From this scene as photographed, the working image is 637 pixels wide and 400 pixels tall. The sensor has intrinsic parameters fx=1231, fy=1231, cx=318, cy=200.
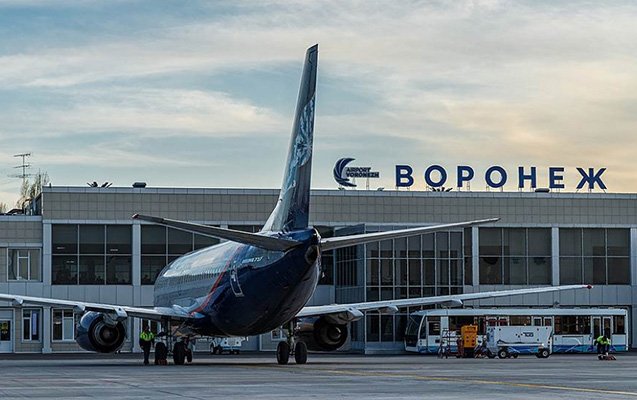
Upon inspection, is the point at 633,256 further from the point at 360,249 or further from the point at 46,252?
the point at 46,252

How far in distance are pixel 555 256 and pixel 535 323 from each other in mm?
13319

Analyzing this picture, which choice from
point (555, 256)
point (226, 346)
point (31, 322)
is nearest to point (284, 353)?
point (226, 346)

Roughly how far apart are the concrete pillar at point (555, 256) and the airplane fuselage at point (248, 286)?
44416 millimetres

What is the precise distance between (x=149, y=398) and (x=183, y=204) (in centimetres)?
6566

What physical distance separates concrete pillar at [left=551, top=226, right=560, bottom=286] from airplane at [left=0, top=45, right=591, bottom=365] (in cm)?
3598

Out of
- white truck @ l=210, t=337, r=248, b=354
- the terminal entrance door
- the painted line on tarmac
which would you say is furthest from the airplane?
the terminal entrance door

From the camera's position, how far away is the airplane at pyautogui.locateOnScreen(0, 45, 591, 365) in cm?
4416

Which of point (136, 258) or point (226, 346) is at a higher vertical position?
point (136, 258)

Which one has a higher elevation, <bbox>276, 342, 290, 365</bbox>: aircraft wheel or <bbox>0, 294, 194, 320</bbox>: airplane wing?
<bbox>0, 294, 194, 320</bbox>: airplane wing

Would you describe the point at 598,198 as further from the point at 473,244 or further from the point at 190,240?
the point at 190,240

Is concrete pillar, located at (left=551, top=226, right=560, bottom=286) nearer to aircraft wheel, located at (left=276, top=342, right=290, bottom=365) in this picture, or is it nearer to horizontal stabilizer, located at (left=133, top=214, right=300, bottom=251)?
aircraft wheel, located at (left=276, top=342, right=290, bottom=365)

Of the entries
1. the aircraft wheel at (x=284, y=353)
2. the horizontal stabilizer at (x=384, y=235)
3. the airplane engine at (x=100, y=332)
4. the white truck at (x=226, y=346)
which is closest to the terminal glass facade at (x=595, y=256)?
the white truck at (x=226, y=346)

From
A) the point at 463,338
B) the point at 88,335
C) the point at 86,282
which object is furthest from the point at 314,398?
the point at 86,282

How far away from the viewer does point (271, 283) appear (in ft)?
152
